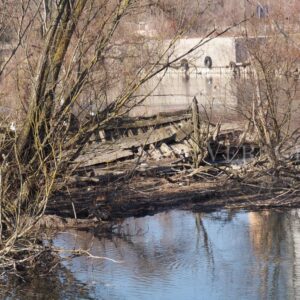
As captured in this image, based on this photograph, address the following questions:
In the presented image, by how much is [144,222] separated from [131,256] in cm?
196

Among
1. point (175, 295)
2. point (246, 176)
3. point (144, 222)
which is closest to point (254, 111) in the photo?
point (246, 176)

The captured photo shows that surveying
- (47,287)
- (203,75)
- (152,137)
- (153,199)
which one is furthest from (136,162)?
(203,75)

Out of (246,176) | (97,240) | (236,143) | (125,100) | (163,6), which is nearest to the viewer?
(125,100)

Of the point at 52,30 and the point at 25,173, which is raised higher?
the point at 52,30

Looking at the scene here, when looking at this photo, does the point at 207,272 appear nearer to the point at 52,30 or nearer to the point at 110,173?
the point at 52,30

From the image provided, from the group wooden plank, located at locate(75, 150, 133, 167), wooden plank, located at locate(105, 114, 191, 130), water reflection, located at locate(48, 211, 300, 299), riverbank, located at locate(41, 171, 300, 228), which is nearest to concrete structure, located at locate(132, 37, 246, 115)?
wooden plank, located at locate(105, 114, 191, 130)

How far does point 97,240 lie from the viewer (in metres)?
10.9

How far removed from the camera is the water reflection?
28.5ft

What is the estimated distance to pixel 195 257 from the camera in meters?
10.1

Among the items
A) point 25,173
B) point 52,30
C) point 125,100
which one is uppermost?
point 52,30

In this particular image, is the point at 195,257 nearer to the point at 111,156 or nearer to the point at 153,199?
the point at 153,199

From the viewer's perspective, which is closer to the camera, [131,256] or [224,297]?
[224,297]

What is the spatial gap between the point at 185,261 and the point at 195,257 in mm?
256

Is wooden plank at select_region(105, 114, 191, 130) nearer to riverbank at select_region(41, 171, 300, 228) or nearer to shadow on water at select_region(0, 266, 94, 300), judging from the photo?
riverbank at select_region(41, 171, 300, 228)
